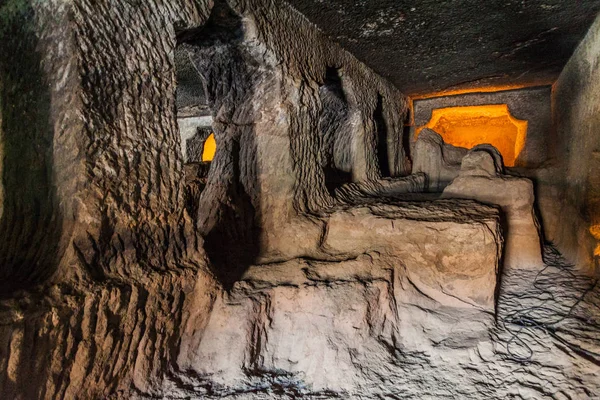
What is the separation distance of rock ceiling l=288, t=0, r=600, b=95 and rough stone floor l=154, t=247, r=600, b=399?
103 inches

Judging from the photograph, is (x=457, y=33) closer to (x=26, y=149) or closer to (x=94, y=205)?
(x=94, y=205)

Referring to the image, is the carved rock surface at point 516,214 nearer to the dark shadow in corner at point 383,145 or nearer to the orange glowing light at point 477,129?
the dark shadow in corner at point 383,145

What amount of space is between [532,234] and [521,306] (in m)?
1.09

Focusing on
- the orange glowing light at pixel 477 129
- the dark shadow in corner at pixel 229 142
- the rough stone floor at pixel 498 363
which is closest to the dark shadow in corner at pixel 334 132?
the dark shadow in corner at pixel 229 142

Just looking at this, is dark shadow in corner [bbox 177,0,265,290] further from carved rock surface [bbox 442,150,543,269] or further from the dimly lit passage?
carved rock surface [bbox 442,150,543,269]

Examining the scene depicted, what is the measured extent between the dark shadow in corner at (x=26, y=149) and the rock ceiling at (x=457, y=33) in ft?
7.10

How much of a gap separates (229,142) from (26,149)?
1.79 meters

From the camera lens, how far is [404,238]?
267cm

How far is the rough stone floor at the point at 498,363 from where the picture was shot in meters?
1.84

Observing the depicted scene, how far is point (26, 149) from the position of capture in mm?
1671

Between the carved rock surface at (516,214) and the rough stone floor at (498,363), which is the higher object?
the carved rock surface at (516,214)

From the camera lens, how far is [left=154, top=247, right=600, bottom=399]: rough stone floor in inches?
72.5

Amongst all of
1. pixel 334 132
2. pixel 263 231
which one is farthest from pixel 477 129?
pixel 263 231

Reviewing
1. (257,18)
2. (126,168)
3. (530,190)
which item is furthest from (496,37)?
(126,168)
